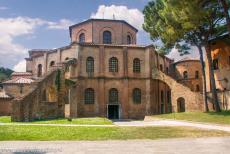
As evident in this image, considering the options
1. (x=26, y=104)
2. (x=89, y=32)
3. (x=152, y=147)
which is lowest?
(x=152, y=147)

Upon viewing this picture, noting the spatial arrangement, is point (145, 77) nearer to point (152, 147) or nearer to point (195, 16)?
point (195, 16)

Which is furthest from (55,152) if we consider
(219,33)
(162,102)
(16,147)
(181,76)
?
(181,76)

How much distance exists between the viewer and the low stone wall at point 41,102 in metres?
23.5

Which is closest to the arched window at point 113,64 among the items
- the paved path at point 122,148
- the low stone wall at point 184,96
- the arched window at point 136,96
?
the arched window at point 136,96

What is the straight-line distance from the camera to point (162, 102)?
39.2 m

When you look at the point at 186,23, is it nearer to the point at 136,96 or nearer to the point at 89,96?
the point at 136,96

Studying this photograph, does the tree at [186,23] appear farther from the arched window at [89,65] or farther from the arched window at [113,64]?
the arched window at [89,65]

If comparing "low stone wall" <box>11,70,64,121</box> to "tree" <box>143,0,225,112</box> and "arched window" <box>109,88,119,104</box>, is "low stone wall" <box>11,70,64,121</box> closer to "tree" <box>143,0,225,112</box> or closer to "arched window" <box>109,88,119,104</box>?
"arched window" <box>109,88,119,104</box>

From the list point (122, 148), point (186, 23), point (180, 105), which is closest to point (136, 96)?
point (180, 105)

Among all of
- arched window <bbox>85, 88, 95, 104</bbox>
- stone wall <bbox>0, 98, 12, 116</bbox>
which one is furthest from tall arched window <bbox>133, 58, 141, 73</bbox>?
stone wall <bbox>0, 98, 12, 116</bbox>

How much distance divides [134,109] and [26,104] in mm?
15752

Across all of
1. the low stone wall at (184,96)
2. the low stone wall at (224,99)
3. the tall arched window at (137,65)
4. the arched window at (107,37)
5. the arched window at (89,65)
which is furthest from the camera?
the arched window at (107,37)

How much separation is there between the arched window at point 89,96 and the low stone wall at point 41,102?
6.67 metres

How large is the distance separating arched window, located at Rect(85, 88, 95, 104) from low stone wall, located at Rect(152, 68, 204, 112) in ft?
27.8
